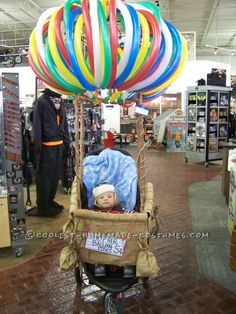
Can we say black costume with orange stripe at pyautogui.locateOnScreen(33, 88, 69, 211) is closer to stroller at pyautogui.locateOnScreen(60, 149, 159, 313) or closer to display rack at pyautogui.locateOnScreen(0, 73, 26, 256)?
display rack at pyautogui.locateOnScreen(0, 73, 26, 256)

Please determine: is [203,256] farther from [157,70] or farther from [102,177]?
[157,70]

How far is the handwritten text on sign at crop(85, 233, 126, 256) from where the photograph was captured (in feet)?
6.17

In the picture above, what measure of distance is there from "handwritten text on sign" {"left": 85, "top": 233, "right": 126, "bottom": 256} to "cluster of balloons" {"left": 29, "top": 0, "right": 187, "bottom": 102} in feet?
2.83

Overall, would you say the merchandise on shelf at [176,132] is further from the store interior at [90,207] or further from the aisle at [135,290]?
the aisle at [135,290]

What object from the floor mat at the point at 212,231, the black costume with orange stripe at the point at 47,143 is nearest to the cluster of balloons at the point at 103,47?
the floor mat at the point at 212,231

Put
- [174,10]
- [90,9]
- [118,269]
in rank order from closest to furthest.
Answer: [90,9] → [118,269] → [174,10]

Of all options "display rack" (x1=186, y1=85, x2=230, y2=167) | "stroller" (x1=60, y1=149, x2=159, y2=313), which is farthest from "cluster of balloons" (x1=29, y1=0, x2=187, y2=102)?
"display rack" (x1=186, y1=85, x2=230, y2=167)

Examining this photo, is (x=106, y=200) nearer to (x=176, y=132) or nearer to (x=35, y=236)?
(x=35, y=236)

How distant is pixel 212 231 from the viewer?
388 centimetres

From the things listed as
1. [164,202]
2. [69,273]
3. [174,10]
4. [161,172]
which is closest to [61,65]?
[69,273]

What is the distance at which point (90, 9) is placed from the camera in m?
1.58

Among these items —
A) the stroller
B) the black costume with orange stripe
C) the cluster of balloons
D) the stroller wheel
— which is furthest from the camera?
the black costume with orange stripe

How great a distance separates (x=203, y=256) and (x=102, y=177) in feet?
4.63

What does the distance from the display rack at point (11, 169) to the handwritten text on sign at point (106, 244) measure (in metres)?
1.46
